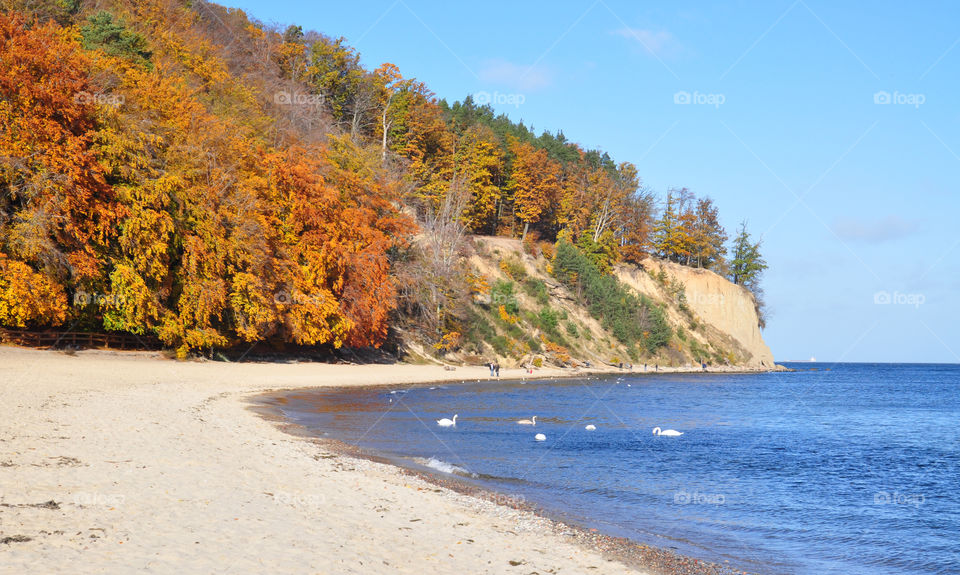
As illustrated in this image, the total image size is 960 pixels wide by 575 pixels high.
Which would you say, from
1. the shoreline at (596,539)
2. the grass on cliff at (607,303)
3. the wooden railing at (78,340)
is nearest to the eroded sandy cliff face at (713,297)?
the grass on cliff at (607,303)

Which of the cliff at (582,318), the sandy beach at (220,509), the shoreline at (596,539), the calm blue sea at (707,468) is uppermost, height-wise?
the cliff at (582,318)

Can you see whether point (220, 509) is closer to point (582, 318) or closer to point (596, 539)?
point (596, 539)

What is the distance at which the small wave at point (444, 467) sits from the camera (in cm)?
1722

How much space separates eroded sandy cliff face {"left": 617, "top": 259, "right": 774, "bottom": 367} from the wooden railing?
68444mm

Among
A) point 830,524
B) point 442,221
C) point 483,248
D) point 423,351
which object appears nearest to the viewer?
point 830,524

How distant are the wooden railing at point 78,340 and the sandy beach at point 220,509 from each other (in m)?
15.1

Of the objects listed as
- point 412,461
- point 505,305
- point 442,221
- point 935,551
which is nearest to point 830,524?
point 935,551

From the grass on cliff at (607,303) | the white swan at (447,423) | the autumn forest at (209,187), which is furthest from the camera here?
the grass on cliff at (607,303)

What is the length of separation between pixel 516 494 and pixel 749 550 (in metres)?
4.92

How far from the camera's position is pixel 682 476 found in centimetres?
1881

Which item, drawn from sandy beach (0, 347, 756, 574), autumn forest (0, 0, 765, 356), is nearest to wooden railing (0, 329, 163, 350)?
autumn forest (0, 0, 765, 356)

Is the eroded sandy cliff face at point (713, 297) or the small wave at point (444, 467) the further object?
the eroded sandy cliff face at point (713, 297)

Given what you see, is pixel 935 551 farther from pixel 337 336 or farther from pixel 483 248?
pixel 483 248

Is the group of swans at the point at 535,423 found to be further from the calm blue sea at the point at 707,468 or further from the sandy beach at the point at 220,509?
the sandy beach at the point at 220,509
